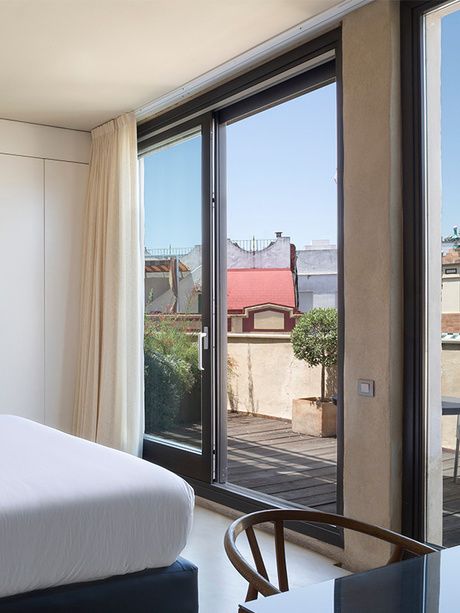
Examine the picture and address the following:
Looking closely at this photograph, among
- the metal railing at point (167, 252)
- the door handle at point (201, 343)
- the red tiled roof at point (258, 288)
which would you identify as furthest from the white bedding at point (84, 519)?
the red tiled roof at point (258, 288)

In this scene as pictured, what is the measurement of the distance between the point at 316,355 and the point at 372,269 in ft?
6.46

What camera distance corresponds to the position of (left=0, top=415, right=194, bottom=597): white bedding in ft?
7.38

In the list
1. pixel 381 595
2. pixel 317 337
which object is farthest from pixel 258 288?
pixel 381 595

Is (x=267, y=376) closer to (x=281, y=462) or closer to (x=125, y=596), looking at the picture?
(x=281, y=462)

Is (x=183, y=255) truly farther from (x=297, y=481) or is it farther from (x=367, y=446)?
(x=367, y=446)

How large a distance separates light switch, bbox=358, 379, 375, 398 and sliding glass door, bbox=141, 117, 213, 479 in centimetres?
144

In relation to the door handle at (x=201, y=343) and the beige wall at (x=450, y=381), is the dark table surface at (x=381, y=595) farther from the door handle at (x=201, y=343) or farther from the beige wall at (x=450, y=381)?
the door handle at (x=201, y=343)

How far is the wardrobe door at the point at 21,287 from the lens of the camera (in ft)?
17.4

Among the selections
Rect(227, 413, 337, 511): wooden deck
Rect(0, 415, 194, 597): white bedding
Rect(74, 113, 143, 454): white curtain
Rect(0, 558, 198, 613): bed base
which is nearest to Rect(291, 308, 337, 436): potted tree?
Rect(227, 413, 337, 511): wooden deck

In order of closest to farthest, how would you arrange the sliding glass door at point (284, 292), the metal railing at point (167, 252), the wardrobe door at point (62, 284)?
1. the sliding glass door at point (284, 292)
2. the metal railing at point (167, 252)
3. the wardrobe door at point (62, 284)

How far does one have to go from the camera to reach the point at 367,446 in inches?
132

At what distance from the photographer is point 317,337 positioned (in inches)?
204

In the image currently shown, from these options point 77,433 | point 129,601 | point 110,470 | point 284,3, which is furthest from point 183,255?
point 129,601

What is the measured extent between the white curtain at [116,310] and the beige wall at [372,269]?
2.05m
